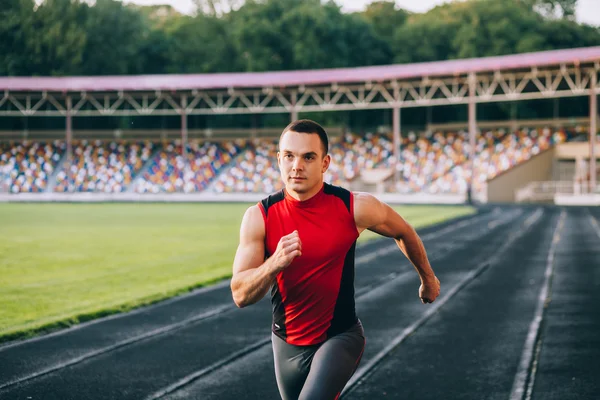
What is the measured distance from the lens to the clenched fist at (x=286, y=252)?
3.49m

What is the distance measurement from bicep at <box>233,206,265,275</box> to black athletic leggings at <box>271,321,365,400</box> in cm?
52

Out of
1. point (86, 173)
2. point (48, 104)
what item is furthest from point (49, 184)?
point (48, 104)

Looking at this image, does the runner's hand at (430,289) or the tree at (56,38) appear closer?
the runner's hand at (430,289)

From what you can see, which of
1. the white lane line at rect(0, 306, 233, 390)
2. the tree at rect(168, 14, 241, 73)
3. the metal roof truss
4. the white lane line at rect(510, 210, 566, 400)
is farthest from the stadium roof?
the white lane line at rect(0, 306, 233, 390)

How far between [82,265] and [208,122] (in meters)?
45.7

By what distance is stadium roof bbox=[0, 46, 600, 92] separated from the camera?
1704 inches

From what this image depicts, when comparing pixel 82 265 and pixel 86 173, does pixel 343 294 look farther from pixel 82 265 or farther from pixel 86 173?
pixel 86 173

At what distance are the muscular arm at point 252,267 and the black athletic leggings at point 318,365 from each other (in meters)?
0.47

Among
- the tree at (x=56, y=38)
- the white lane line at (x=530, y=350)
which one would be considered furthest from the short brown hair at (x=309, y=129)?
the tree at (x=56, y=38)

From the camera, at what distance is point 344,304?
415cm

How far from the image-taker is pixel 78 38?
42.2 meters

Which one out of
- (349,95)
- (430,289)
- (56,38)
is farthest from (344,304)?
(349,95)

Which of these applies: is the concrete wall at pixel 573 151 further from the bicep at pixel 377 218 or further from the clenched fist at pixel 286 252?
the clenched fist at pixel 286 252

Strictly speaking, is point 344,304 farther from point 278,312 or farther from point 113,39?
point 113,39
